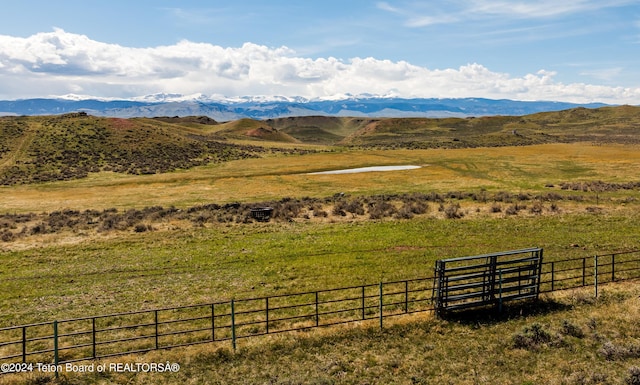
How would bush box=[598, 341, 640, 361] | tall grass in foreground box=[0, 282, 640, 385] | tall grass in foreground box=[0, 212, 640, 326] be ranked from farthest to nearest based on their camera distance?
tall grass in foreground box=[0, 212, 640, 326] < bush box=[598, 341, 640, 361] < tall grass in foreground box=[0, 282, 640, 385]

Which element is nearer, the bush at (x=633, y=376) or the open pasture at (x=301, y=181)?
the bush at (x=633, y=376)

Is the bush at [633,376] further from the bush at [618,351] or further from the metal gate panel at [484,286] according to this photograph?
the metal gate panel at [484,286]

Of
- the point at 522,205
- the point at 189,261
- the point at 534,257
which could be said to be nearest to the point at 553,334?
the point at 534,257

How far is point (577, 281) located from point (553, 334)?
9.04 m

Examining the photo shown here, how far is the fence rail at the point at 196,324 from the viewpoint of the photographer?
16.0 meters

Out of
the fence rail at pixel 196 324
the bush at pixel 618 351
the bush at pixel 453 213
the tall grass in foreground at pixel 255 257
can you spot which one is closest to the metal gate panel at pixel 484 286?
the fence rail at pixel 196 324

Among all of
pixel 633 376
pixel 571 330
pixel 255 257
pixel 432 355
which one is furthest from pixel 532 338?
pixel 255 257

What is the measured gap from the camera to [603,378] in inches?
515

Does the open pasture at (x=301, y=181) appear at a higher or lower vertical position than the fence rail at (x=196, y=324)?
higher

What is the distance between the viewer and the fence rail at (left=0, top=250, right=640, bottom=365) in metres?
16.0

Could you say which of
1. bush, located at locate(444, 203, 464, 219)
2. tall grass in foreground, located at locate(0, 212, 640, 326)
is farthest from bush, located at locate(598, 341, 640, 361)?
bush, located at locate(444, 203, 464, 219)

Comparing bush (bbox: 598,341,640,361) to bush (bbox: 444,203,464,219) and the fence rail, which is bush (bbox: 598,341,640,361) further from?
bush (bbox: 444,203,464,219)

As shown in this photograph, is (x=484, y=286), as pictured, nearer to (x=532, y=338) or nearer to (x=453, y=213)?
(x=532, y=338)

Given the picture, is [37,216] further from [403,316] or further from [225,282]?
[403,316]
